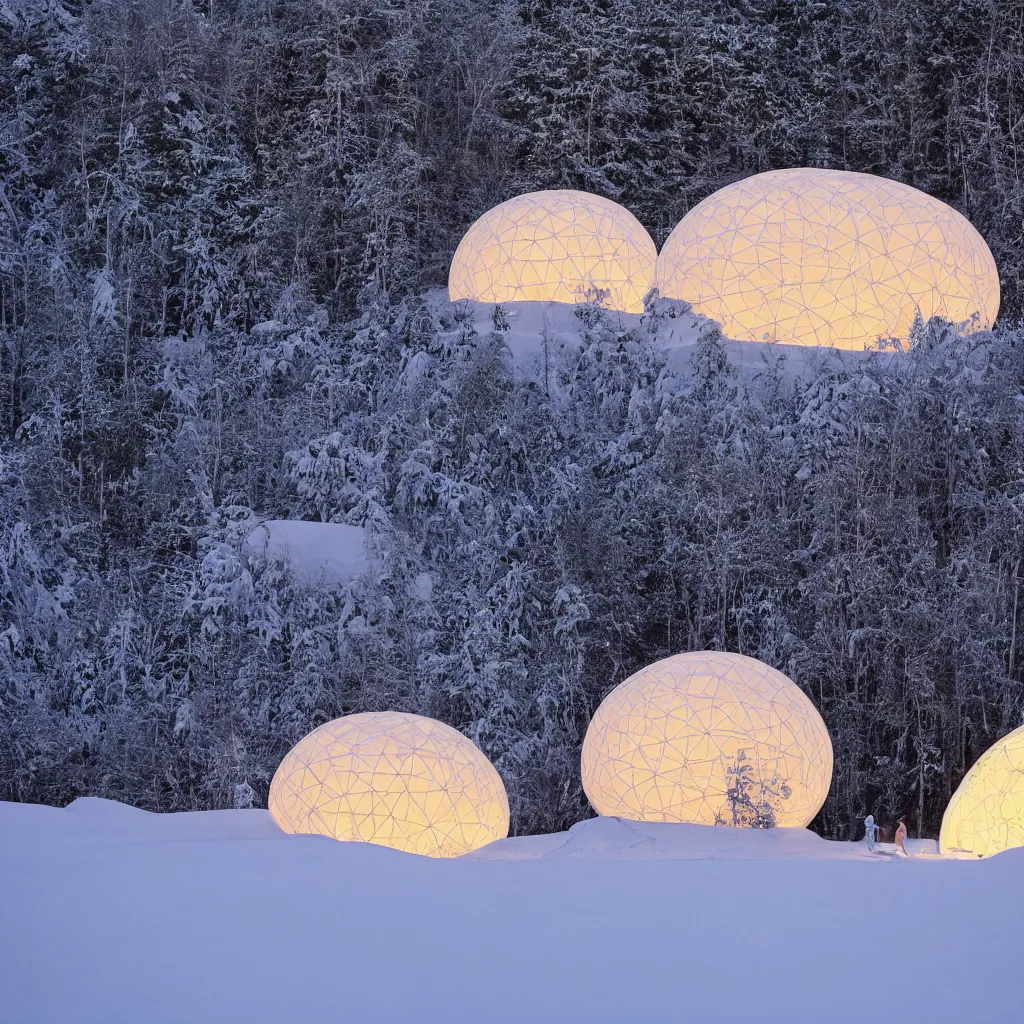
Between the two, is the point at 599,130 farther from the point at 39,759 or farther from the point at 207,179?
the point at 39,759

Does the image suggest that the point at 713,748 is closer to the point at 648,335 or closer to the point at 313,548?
the point at 313,548

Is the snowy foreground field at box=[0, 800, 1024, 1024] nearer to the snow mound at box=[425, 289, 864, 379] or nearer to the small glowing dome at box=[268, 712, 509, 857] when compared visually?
the small glowing dome at box=[268, 712, 509, 857]

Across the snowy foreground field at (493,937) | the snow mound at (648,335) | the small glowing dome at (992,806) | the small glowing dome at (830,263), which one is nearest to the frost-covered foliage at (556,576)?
the snow mound at (648,335)

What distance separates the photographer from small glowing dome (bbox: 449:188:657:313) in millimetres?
18047

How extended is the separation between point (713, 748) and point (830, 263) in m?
7.22

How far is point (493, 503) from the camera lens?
51.7 feet

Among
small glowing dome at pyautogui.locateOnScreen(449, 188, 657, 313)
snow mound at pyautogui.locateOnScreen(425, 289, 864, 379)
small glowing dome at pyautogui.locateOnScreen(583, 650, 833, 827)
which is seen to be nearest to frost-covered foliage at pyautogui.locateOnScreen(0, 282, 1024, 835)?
snow mound at pyautogui.locateOnScreen(425, 289, 864, 379)

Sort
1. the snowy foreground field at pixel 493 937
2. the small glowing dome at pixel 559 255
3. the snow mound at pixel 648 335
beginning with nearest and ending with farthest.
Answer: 1. the snowy foreground field at pixel 493 937
2. the snow mound at pixel 648 335
3. the small glowing dome at pixel 559 255

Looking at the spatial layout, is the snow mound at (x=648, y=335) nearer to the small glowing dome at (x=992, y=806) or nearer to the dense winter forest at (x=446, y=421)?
the dense winter forest at (x=446, y=421)

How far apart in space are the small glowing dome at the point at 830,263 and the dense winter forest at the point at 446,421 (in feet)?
2.13

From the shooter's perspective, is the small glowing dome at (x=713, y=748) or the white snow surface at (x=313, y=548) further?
the white snow surface at (x=313, y=548)

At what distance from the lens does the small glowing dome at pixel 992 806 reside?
10.4 metres

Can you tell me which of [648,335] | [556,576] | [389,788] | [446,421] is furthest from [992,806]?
[648,335]

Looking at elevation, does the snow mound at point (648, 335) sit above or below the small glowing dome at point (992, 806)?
above
